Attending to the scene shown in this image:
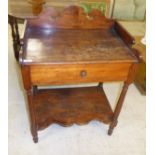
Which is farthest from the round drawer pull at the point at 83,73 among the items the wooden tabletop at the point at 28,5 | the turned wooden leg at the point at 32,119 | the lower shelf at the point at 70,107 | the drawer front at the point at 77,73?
the wooden tabletop at the point at 28,5

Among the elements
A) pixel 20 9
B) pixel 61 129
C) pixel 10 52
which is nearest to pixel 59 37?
pixel 61 129

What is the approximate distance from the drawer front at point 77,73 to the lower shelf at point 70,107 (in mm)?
399

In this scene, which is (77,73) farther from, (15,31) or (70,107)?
(15,31)

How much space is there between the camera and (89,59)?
101cm

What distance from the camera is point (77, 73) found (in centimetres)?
103

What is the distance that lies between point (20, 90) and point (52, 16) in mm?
831

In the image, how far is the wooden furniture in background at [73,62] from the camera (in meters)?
1.00

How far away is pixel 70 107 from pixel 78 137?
0.23 m

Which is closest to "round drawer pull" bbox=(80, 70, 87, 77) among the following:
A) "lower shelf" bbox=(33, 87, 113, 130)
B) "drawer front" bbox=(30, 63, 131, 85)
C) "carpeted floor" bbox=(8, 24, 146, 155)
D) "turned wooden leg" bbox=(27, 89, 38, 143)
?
"drawer front" bbox=(30, 63, 131, 85)

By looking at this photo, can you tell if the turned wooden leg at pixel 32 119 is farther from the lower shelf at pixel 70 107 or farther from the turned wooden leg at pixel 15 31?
the turned wooden leg at pixel 15 31

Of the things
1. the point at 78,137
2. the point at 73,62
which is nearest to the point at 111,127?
the point at 78,137

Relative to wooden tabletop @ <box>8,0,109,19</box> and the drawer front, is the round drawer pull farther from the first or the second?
wooden tabletop @ <box>8,0,109,19</box>
